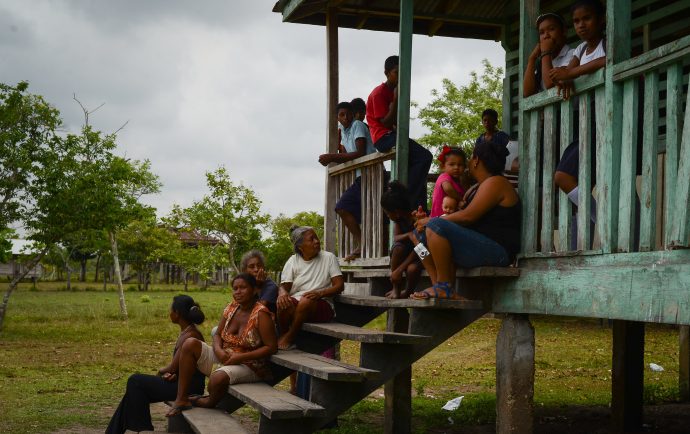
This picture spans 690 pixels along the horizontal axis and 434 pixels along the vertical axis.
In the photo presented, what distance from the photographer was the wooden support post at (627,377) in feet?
27.3

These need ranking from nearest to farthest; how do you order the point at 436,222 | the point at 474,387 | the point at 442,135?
the point at 436,222, the point at 474,387, the point at 442,135

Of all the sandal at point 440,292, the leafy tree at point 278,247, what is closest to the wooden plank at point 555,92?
the sandal at point 440,292

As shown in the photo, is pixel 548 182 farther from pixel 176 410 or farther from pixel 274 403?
pixel 176 410

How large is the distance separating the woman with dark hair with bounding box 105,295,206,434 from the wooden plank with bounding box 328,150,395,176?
2148mm

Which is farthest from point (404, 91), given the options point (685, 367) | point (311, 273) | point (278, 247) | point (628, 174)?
point (278, 247)

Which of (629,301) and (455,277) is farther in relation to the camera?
(455,277)

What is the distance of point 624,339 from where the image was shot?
27.6 ft

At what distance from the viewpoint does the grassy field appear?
9.78 metres

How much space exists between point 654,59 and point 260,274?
384 cm

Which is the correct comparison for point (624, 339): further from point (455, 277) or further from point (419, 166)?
point (455, 277)

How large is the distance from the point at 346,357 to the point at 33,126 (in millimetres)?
9980

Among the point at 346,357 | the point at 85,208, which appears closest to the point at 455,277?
the point at 346,357

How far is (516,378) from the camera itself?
5512 millimetres

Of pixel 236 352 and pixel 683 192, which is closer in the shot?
pixel 683 192
